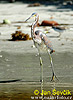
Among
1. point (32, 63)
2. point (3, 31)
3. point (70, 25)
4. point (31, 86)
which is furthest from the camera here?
point (70, 25)

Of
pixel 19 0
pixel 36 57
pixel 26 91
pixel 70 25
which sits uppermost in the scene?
pixel 26 91

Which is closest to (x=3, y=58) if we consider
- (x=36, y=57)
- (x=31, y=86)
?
(x=36, y=57)

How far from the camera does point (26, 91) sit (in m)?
8.21

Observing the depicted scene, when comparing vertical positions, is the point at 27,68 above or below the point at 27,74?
below

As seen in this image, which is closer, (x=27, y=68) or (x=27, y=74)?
(x=27, y=74)

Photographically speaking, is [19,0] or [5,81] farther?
[19,0]

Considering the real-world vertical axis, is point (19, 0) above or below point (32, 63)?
below

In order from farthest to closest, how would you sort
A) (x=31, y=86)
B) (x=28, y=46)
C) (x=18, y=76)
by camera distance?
1. (x=28, y=46)
2. (x=18, y=76)
3. (x=31, y=86)

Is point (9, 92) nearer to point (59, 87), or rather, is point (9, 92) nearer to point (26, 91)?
point (26, 91)

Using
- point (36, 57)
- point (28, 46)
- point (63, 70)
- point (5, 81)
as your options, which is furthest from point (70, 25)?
point (5, 81)

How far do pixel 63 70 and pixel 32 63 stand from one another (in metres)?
1.43

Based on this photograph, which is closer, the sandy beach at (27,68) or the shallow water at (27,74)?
the shallow water at (27,74)

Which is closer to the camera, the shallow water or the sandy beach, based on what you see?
the shallow water

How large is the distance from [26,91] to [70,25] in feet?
43.2
